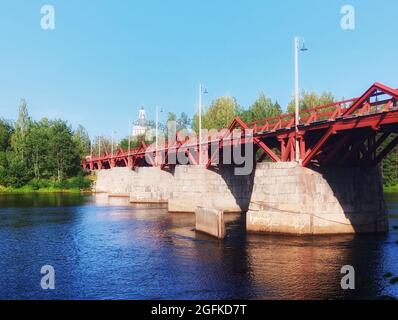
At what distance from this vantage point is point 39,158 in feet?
399

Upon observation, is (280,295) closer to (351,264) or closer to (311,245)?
(351,264)

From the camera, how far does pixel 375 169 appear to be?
3481cm

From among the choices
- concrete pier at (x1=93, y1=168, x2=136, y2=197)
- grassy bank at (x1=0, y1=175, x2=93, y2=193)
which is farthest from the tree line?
concrete pier at (x1=93, y1=168, x2=136, y2=197)

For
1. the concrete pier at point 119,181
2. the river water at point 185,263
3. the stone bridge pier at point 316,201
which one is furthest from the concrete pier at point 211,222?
the concrete pier at point 119,181

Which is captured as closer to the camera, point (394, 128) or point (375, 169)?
point (394, 128)

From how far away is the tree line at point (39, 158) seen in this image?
116 m

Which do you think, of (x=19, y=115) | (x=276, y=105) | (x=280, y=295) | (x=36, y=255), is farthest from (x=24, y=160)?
(x=280, y=295)

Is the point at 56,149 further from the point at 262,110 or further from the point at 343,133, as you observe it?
the point at 343,133

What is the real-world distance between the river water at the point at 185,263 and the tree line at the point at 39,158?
8095cm

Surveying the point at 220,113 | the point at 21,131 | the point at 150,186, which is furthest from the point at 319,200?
the point at 21,131

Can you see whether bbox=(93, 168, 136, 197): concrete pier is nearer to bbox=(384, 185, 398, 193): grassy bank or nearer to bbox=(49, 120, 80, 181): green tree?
bbox=(49, 120, 80, 181): green tree

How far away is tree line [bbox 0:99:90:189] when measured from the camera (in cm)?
11562

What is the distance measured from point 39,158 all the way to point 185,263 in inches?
4221

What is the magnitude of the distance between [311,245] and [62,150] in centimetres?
10497
